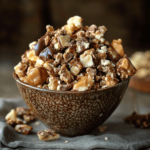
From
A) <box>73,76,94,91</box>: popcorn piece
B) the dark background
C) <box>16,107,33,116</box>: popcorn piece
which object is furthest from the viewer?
the dark background

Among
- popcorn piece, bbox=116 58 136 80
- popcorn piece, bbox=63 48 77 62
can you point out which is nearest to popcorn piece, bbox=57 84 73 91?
popcorn piece, bbox=63 48 77 62

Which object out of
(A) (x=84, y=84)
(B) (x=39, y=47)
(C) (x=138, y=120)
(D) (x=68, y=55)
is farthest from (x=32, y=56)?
(C) (x=138, y=120)

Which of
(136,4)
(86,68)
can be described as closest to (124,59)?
(86,68)

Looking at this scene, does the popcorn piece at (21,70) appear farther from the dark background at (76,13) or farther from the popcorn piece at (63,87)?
the dark background at (76,13)

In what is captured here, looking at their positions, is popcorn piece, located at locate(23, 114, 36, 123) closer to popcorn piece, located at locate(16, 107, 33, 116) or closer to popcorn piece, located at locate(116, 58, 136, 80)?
popcorn piece, located at locate(16, 107, 33, 116)

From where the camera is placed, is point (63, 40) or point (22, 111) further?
point (22, 111)

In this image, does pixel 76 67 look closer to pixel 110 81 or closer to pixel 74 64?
pixel 74 64
